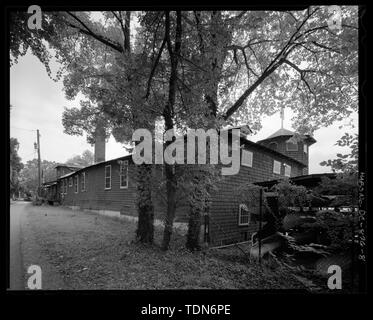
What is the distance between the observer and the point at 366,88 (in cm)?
182

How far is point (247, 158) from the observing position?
1109 centimetres

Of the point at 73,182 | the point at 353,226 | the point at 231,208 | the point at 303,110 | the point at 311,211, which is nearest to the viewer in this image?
the point at 353,226

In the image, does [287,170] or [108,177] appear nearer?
[108,177]

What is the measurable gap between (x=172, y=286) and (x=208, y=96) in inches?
138

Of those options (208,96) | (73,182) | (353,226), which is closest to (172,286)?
(353,226)

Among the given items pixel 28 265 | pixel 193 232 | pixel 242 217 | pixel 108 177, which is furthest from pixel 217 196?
pixel 108 177

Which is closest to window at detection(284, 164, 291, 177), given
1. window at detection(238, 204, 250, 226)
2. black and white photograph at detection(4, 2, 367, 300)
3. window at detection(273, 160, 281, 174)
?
window at detection(273, 160, 281, 174)

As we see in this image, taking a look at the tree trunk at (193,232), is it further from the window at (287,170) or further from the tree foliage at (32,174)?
the tree foliage at (32,174)

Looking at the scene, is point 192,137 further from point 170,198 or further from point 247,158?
point 247,158

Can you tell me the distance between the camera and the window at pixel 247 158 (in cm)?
1086

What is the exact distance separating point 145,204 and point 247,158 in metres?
7.29

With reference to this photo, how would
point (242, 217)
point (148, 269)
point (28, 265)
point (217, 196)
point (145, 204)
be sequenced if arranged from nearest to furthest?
point (28, 265), point (148, 269), point (145, 204), point (217, 196), point (242, 217)

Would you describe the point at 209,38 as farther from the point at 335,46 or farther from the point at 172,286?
the point at 172,286

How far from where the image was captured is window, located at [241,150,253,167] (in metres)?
10.9
